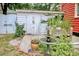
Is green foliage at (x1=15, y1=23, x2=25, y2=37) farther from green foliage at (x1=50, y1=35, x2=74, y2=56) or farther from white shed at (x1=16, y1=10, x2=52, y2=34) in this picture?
green foliage at (x1=50, y1=35, x2=74, y2=56)

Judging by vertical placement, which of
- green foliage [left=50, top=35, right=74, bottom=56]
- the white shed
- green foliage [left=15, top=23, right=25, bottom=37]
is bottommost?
green foliage [left=50, top=35, right=74, bottom=56]

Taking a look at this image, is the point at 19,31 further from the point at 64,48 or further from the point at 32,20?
the point at 64,48

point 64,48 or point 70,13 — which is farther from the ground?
point 70,13

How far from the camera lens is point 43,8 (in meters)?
2.05

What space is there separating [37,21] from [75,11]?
267mm

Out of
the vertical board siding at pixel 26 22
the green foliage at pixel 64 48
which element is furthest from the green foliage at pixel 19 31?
the green foliage at pixel 64 48

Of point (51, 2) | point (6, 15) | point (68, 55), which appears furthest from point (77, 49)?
point (6, 15)

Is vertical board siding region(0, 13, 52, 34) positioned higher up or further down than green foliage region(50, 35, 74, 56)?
higher up

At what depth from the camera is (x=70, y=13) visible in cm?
203

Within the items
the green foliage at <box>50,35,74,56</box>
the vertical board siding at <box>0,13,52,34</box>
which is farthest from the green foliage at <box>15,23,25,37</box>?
the green foliage at <box>50,35,74,56</box>

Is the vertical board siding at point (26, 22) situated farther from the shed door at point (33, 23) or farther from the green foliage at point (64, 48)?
the green foliage at point (64, 48)

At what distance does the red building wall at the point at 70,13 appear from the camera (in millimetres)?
2023

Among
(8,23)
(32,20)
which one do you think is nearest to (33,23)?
(32,20)

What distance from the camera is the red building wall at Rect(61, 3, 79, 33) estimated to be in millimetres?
2023
